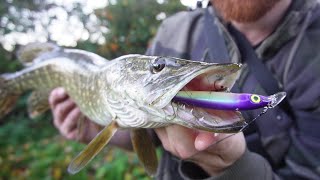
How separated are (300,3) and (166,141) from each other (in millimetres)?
855

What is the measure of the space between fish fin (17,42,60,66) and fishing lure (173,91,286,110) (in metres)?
1.40

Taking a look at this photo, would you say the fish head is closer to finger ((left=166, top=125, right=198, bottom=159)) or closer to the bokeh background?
finger ((left=166, top=125, right=198, bottom=159))

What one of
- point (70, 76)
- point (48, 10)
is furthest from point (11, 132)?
point (70, 76)

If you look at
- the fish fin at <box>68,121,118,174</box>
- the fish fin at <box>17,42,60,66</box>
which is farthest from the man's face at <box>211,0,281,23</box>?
the fish fin at <box>17,42,60,66</box>

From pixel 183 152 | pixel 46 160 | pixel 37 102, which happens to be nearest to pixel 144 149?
pixel 183 152

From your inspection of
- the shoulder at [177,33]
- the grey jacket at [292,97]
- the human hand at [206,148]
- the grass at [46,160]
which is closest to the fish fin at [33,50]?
the shoulder at [177,33]

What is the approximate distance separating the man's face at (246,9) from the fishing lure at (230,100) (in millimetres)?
854

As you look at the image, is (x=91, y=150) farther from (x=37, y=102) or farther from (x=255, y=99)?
(x=37, y=102)

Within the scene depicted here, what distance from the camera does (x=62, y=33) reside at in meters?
7.33

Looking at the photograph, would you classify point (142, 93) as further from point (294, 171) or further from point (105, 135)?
point (294, 171)

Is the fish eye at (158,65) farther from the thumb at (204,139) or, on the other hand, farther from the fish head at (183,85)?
the thumb at (204,139)

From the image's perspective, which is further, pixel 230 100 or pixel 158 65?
pixel 158 65

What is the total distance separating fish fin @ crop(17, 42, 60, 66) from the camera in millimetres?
2111

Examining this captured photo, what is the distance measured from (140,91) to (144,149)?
303 mm
